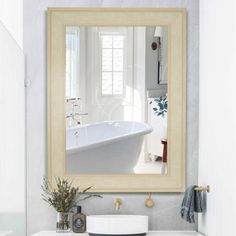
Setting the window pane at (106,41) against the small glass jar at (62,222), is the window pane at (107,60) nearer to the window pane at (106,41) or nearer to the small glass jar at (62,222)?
the window pane at (106,41)

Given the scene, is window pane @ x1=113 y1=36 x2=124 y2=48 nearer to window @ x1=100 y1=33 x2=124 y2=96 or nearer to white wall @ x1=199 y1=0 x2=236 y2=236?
window @ x1=100 y1=33 x2=124 y2=96

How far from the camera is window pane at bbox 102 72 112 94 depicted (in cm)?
338

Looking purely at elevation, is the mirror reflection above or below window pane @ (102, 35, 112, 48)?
below

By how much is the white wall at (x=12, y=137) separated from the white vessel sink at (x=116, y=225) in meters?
0.31

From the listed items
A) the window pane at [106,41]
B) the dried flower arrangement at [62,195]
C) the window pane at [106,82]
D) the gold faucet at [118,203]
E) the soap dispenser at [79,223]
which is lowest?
the soap dispenser at [79,223]

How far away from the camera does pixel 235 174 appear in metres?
2.59

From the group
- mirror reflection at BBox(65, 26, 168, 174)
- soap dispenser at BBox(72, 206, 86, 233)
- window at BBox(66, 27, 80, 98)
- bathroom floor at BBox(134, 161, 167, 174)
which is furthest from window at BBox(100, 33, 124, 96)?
soap dispenser at BBox(72, 206, 86, 233)

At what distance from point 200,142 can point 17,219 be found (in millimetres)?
889

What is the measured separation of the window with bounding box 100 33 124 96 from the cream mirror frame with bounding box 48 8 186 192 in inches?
2.9

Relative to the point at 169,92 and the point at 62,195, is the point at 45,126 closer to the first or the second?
the point at 62,195

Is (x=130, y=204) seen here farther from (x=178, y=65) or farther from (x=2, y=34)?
(x=2, y=34)

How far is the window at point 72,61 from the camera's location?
A: 3.37m

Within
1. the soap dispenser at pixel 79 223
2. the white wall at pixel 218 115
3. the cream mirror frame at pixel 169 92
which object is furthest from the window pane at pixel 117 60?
the soap dispenser at pixel 79 223

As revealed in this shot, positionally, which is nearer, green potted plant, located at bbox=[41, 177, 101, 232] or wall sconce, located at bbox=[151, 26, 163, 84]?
green potted plant, located at bbox=[41, 177, 101, 232]
